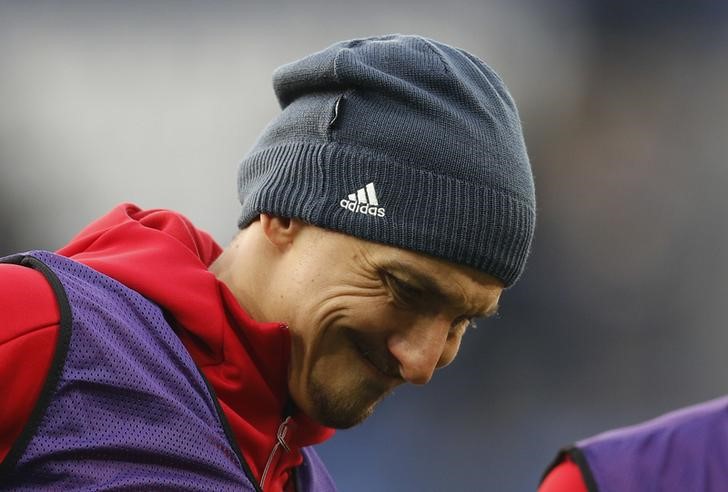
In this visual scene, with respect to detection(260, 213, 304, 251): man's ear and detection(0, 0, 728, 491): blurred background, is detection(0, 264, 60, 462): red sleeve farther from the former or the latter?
detection(0, 0, 728, 491): blurred background

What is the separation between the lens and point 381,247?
1.40 meters

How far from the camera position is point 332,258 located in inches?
56.0

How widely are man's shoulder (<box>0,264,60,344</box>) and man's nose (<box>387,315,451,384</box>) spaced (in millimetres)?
475

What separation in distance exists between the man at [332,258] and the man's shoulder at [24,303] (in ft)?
0.26

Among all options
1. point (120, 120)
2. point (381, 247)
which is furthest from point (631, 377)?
point (381, 247)

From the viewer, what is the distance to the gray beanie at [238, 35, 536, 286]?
54.8 inches

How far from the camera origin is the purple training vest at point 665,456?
0.87 metres

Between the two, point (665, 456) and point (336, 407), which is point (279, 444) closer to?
point (336, 407)

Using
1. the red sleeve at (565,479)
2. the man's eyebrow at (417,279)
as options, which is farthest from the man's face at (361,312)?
the red sleeve at (565,479)

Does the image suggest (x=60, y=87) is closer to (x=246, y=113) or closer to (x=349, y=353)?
(x=246, y=113)

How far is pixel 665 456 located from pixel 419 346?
1.83ft

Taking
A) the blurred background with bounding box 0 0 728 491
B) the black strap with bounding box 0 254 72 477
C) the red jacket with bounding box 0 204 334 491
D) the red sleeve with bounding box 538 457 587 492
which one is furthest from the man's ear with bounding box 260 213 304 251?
the blurred background with bounding box 0 0 728 491

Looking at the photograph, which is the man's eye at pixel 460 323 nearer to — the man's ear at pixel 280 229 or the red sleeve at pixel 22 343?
the man's ear at pixel 280 229

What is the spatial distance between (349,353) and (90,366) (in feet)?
1.32
